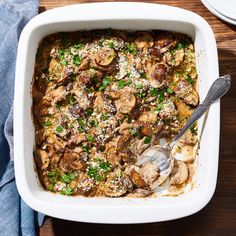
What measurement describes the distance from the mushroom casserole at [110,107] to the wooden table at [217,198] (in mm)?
226

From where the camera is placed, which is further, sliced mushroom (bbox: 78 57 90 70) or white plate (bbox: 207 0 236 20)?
white plate (bbox: 207 0 236 20)

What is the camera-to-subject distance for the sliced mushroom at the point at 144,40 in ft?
7.98

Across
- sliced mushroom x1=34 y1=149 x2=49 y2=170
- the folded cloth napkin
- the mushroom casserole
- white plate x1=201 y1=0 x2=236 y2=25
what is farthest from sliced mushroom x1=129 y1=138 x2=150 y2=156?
white plate x1=201 y1=0 x2=236 y2=25

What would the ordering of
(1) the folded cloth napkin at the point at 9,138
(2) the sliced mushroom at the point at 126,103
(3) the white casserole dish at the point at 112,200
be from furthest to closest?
(1) the folded cloth napkin at the point at 9,138 < (2) the sliced mushroom at the point at 126,103 < (3) the white casserole dish at the point at 112,200

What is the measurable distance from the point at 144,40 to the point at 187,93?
0.27m

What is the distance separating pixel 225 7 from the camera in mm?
2572

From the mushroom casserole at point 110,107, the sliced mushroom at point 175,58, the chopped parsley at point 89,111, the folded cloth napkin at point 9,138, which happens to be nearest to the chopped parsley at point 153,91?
the mushroom casserole at point 110,107

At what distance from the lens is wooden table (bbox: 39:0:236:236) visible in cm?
261

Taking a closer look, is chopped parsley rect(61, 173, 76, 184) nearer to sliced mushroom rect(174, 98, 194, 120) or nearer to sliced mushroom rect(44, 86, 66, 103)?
sliced mushroom rect(44, 86, 66, 103)

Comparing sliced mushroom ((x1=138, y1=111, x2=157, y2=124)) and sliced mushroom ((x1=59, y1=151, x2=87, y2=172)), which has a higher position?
sliced mushroom ((x1=138, y1=111, x2=157, y2=124))

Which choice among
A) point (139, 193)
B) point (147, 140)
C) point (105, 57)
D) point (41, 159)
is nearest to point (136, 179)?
point (139, 193)

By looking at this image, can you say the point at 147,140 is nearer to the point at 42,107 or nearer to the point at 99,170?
the point at 99,170

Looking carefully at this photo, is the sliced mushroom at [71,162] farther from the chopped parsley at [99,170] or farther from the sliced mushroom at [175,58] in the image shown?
the sliced mushroom at [175,58]

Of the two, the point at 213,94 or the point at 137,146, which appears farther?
the point at 137,146
